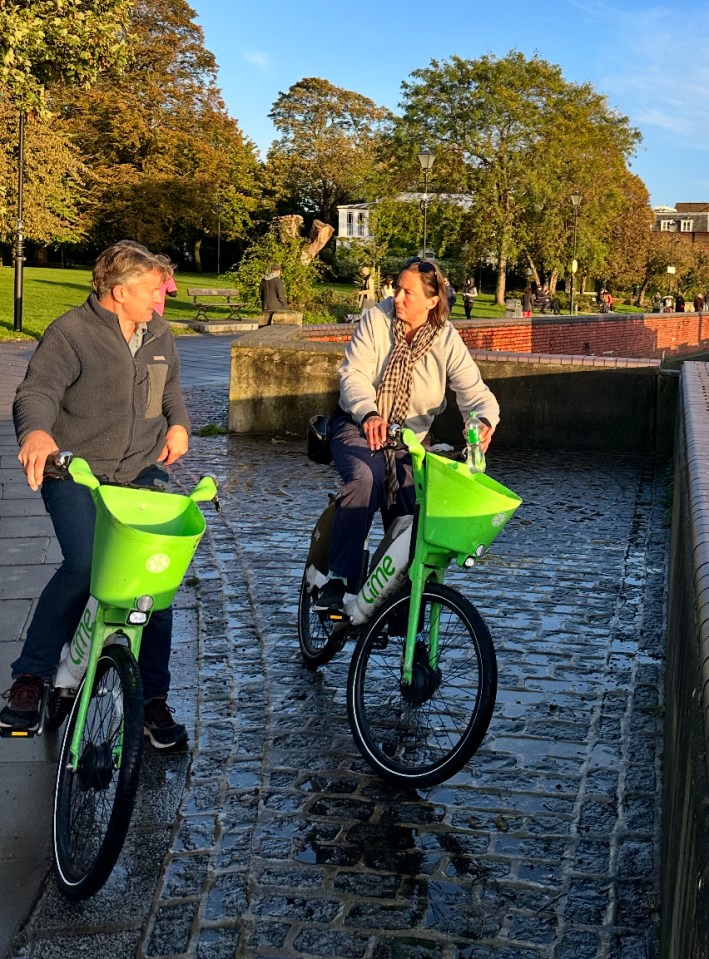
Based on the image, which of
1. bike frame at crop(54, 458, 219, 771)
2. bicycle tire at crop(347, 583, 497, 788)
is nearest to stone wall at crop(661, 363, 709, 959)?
bicycle tire at crop(347, 583, 497, 788)

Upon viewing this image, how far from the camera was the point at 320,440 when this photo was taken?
525 centimetres

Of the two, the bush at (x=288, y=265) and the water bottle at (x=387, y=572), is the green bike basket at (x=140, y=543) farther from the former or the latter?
the bush at (x=288, y=265)

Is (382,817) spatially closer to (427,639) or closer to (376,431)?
(427,639)

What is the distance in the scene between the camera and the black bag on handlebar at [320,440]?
206 inches

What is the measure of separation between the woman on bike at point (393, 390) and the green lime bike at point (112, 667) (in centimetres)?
136

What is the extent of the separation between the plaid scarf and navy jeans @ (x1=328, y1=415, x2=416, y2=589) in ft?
0.12

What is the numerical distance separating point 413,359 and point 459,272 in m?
59.7

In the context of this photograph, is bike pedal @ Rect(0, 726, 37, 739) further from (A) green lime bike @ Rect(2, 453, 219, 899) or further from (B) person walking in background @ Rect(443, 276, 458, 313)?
(B) person walking in background @ Rect(443, 276, 458, 313)

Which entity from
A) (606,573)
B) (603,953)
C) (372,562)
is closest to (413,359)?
(372,562)

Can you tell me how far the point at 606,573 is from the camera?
24.8ft

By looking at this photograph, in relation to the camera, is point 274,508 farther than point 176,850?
Yes

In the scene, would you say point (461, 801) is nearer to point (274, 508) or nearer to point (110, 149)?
point (274, 508)

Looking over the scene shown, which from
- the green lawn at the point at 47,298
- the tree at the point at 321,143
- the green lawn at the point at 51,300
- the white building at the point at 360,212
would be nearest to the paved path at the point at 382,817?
the green lawn at the point at 51,300

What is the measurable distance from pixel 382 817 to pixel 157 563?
131 cm
